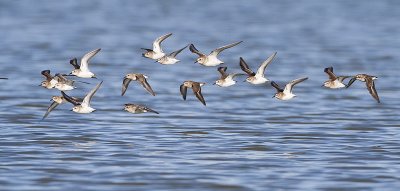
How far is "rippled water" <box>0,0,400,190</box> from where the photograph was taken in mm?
23438

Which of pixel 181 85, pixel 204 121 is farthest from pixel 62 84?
pixel 204 121

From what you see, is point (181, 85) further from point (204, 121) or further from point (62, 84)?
point (204, 121)

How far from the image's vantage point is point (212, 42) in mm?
57656

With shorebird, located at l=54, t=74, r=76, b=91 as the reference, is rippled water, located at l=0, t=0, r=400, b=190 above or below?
below

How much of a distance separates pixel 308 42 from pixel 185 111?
81.5 ft

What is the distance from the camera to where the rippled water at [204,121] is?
76.9ft

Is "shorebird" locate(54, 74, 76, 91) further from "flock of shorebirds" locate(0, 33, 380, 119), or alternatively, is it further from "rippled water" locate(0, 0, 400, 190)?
"rippled water" locate(0, 0, 400, 190)

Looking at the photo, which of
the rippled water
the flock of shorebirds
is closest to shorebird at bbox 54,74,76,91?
the flock of shorebirds

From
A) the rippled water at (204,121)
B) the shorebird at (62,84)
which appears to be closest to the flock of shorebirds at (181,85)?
the shorebird at (62,84)

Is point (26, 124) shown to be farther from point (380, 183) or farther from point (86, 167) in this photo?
point (380, 183)

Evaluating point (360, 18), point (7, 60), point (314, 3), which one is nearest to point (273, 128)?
point (7, 60)

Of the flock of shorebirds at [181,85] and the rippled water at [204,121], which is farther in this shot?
the flock of shorebirds at [181,85]

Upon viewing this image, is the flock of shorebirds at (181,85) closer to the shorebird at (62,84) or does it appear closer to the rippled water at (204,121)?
the shorebird at (62,84)

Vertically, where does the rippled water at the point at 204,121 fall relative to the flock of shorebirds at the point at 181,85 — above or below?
below
